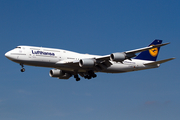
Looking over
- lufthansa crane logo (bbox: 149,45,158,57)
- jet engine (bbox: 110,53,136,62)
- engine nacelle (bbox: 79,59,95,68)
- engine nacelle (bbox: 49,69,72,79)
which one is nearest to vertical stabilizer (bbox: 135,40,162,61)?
lufthansa crane logo (bbox: 149,45,158,57)

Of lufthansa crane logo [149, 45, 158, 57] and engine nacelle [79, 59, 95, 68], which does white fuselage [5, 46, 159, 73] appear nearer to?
engine nacelle [79, 59, 95, 68]

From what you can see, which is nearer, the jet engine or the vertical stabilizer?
the jet engine

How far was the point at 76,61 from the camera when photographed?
44469mm

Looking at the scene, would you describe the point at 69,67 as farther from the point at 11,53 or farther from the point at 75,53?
the point at 11,53

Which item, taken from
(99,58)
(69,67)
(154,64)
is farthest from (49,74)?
(154,64)

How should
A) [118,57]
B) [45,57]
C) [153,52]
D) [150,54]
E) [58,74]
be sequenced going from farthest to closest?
1. [153,52]
2. [150,54]
3. [58,74]
4. [45,57]
5. [118,57]

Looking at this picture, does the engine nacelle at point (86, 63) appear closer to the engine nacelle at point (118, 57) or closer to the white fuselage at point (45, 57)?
the white fuselage at point (45, 57)

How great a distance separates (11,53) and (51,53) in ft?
19.7

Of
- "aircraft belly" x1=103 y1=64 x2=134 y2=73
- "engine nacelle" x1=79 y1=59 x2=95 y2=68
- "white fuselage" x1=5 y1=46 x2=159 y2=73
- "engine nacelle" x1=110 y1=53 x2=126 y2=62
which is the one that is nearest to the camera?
"engine nacelle" x1=110 y1=53 x2=126 y2=62

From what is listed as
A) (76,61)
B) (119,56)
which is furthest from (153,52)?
(76,61)

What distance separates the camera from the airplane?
42375 mm

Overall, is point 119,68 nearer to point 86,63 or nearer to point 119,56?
point 119,56

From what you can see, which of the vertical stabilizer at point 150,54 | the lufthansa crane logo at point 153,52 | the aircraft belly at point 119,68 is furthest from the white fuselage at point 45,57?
the lufthansa crane logo at point 153,52

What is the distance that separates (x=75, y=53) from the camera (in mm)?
47000
